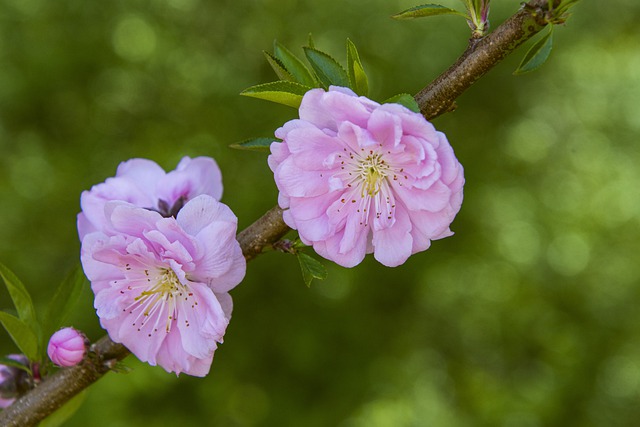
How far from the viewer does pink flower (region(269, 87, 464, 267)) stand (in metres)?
0.84

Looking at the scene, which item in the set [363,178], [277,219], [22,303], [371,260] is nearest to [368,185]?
[363,178]

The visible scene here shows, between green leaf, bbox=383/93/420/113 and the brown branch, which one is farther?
the brown branch

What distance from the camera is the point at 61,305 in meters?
1.16

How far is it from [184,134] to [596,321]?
2.03 metres

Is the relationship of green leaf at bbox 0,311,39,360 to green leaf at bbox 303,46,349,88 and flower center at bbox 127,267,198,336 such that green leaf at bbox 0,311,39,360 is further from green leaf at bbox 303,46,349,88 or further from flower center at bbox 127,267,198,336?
green leaf at bbox 303,46,349,88

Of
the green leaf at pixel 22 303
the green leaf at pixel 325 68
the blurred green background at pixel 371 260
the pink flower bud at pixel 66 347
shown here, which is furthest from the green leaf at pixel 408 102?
the blurred green background at pixel 371 260

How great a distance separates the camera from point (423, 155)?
84 centimetres

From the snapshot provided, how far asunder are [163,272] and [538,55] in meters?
0.53

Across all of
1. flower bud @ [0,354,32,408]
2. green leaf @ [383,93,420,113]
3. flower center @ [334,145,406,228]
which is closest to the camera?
green leaf @ [383,93,420,113]

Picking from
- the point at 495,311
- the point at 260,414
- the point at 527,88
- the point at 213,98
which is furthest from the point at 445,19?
the point at 260,414

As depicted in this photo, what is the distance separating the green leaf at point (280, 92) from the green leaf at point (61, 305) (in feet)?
1.54

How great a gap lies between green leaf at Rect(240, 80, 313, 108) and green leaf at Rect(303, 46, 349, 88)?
25 millimetres

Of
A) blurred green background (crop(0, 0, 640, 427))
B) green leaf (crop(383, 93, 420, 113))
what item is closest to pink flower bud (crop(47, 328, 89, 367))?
green leaf (crop(383, 93, 420, 113))

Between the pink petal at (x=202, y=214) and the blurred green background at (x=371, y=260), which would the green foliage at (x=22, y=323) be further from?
the blurred green background at (x=371, y=260)
